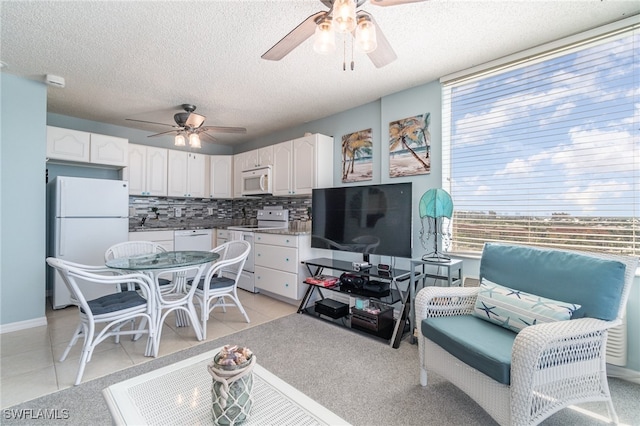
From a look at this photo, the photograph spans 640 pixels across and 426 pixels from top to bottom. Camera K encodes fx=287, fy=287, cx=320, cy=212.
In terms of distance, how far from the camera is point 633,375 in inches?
76.2

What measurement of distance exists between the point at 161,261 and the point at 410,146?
8.69 ft

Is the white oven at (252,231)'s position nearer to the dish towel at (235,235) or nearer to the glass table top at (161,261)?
the dish towel at (235,235)

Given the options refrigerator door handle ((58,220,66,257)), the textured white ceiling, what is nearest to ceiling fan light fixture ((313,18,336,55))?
the textured white ceiling

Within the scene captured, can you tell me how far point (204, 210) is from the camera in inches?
216

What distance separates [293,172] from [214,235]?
77.6 inches

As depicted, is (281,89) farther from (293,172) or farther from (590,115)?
(590,115)

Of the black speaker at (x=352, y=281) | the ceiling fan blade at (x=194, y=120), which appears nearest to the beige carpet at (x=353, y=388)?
the black speaker at (x=352, y=281)

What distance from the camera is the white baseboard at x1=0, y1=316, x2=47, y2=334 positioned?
2771 mm

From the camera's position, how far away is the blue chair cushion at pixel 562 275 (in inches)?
59.7

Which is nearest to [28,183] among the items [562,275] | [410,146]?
[410,146]

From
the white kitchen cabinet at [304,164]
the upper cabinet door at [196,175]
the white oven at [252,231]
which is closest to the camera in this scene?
the white kitchen cabinet at [304,164]

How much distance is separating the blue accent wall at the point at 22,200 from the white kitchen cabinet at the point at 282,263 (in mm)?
2295

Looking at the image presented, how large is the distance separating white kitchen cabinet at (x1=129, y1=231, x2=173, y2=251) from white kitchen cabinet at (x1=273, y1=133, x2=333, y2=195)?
6.08ft

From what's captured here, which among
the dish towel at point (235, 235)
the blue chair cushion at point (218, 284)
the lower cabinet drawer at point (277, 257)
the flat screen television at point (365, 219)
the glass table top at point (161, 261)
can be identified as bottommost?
the blue chair cushion at point (218, 284)
